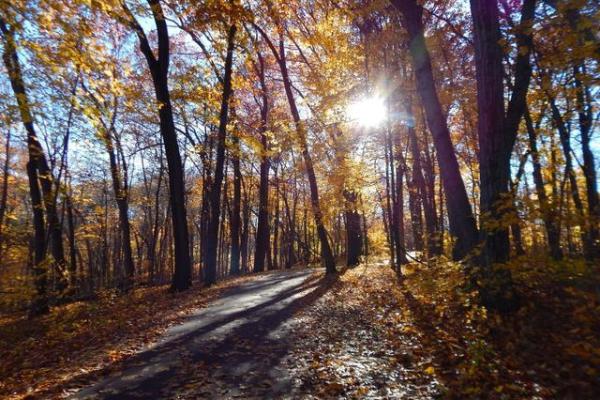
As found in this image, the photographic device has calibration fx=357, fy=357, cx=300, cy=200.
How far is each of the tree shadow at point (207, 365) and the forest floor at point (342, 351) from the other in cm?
2

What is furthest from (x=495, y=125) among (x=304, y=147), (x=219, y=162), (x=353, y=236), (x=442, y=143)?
(x=353, y=236)

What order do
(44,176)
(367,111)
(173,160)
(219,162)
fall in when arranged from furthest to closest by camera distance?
(219,162) → (367,111) → (173,160) → (44,176)

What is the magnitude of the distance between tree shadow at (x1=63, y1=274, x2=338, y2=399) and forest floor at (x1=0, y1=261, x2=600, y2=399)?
0.02 metres

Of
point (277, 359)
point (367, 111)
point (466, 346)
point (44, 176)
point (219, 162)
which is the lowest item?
point (277, 359)

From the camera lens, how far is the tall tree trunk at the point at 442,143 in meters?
6.91

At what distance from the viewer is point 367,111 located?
44.0ft

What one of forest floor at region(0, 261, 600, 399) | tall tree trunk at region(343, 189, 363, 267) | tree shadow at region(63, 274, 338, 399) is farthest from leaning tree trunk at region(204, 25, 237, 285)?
tree shadow at region(63, 274, 338, 399)

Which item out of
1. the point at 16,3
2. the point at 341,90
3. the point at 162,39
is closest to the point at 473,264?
the point at 341,90

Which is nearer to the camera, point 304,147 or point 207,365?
point 207,365

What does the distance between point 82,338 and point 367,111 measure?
36.5 feet

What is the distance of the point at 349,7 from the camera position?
8.83 metres

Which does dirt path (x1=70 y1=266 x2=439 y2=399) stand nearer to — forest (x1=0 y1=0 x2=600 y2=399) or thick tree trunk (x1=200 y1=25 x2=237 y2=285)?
forest (x1=0 y1=0 x2=600 y2=399)

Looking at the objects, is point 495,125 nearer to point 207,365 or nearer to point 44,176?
point 207,365

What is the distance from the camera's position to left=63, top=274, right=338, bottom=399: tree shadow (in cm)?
454
